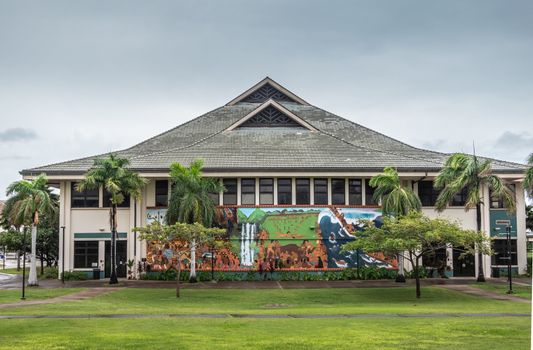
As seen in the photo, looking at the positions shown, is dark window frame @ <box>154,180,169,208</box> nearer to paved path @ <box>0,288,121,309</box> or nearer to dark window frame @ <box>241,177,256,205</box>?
dark window frame @ <box>241,177,256,205</box>

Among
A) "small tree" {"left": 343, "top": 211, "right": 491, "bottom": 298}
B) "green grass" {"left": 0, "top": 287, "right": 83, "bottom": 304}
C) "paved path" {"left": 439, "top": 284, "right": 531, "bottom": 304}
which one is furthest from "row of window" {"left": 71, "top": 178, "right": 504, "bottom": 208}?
"small tree" {"left": 343, "top": 211, "right": 491, "bottom": 298}

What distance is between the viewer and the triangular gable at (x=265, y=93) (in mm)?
58888

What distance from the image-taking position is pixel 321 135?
5322 centimetres

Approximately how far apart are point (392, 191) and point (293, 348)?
27.1 meters

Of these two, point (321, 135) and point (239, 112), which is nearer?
point (321, 135)

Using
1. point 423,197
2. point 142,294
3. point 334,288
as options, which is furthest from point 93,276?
point 423,197

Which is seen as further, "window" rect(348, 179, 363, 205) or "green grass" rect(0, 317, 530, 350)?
"window" rect(348, 179, 363, 205)

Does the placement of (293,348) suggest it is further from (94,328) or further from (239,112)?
(239,112)

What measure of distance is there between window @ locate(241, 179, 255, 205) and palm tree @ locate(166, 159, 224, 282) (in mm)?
5762

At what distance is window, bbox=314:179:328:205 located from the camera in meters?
47.1

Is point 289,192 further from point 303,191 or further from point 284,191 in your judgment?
point 303,191

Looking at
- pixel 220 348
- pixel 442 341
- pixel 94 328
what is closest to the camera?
pixel 220 348

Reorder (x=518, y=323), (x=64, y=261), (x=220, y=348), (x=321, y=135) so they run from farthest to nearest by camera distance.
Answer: (x=321, y=135), (x=64, y=261), (x=518, y=323), (x=220, y=348)

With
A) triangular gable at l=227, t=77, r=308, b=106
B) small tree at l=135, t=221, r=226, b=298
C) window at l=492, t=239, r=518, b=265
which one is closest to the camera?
small tree at l=135, t=221, r=226, b=298
